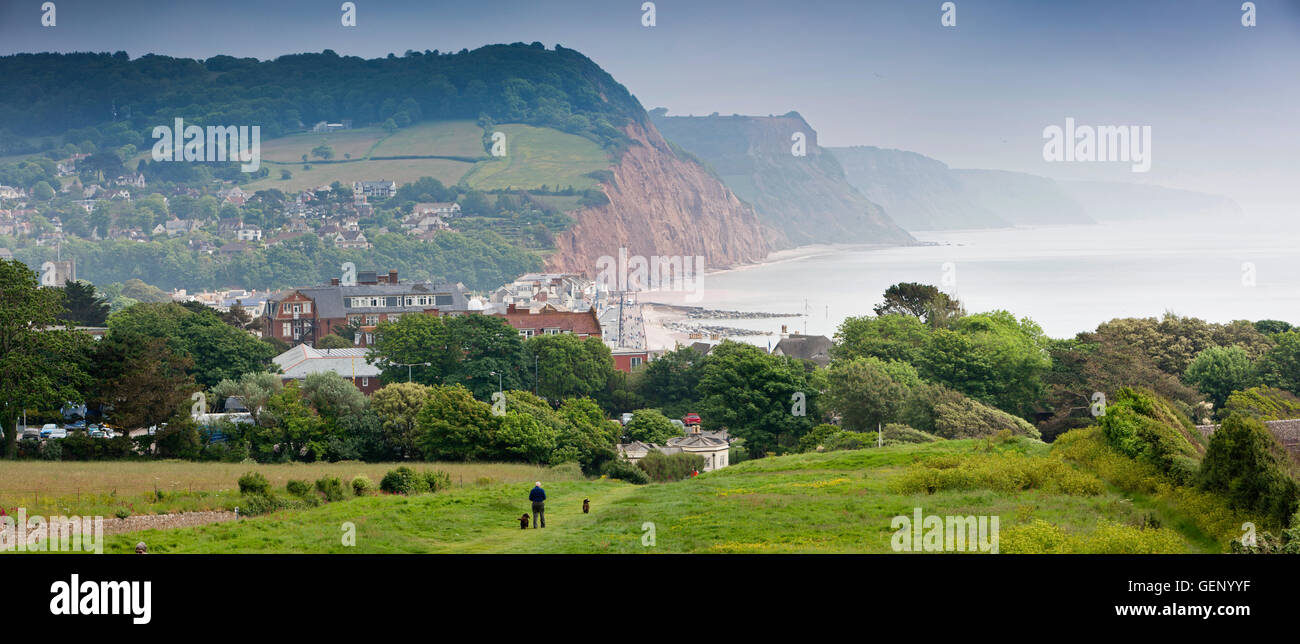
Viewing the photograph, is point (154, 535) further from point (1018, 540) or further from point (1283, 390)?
point (1283, 390)

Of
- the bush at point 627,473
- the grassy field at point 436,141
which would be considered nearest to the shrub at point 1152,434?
the bush at point 627,473

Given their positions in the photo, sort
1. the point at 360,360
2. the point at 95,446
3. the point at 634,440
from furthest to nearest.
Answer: the point at 360,360 → the point at 634,440 → the point at 95,446

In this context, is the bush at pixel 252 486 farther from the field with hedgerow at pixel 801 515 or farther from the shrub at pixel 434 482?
the shrub at pixel 434 482

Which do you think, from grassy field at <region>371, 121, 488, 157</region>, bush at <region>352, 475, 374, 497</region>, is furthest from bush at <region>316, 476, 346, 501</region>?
grassy field at <region>371, 121, 488, 157</region>

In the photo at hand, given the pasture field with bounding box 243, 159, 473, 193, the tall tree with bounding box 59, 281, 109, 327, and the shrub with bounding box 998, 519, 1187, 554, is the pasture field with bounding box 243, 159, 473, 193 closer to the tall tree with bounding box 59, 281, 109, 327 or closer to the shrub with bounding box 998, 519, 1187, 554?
the tall tree with bounding box 59, 281, 109, 327

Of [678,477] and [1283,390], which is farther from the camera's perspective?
[1283,390]

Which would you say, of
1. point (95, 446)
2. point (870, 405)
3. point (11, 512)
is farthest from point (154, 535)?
point (870, 405)
